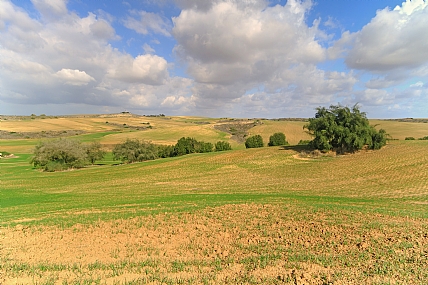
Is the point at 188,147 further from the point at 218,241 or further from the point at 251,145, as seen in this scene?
the point at 218,241

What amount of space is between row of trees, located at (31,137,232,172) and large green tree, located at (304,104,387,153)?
34.6m

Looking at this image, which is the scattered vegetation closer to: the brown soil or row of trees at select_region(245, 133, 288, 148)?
the brown soil

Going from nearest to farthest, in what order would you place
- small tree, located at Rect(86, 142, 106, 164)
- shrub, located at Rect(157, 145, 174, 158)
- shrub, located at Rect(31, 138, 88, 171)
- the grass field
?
1. the grass field
2. shrub, located at Rect(31, 138, 88, 171)
3. small tree, located at Rect(86, 142, 106, 164)
4. shrub, located at Rect(157, 145, 174, 158)

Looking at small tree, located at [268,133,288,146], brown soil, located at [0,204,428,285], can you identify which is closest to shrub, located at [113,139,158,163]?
small tree, located at [268,133,288,146]

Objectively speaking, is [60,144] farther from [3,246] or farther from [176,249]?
[176,249]

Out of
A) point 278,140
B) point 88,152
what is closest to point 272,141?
point 278,140

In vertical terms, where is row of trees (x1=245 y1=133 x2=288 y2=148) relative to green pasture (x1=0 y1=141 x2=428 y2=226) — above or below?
above

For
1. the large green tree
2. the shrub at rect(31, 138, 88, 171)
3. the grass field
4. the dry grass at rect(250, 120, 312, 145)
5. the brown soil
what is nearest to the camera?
the brown soil

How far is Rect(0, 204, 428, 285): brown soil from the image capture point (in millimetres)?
7930

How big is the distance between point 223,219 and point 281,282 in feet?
22.4

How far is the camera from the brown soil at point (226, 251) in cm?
793

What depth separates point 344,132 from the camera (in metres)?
43.5

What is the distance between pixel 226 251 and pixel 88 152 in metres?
63.0

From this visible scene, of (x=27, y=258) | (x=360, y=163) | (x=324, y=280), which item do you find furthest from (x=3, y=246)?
(x=360, y=163)
